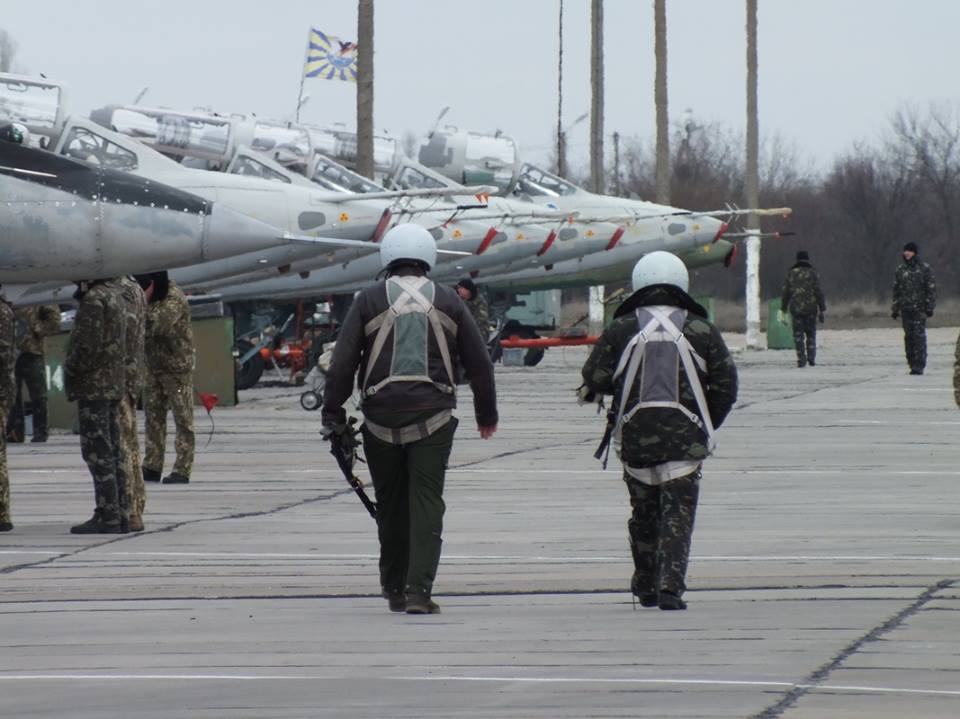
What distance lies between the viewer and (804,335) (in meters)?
34.4

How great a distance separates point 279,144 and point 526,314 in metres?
12.5

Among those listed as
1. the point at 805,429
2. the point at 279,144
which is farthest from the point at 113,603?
the point at 279,144

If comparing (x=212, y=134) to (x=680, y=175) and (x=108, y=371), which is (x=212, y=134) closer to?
(x=108, y=371)

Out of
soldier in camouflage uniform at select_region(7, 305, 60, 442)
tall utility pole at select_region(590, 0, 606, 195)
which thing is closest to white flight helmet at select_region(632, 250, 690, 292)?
soldier in camouflage uniform at select_region(7, 305, 60, 442)

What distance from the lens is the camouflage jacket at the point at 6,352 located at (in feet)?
40.3

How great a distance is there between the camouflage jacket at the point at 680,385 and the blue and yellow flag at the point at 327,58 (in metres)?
29.4

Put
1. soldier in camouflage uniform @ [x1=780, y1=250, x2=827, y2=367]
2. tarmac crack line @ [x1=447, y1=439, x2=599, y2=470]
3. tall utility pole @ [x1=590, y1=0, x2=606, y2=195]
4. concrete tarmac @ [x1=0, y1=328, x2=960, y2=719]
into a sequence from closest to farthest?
concrete tarmac @ [x1=0, y1=328, x2=960, y2=719] < tarmac crack line @ [x1=447, y1=439, x2=599, y2=470] < soldier in camouflage uniform @ [x1=780, y1=250, x2=827, y2=367] < tall utility pole @ [x1=590, y1=0, x2=606, y2=195]

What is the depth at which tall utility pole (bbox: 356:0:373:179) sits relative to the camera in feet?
103

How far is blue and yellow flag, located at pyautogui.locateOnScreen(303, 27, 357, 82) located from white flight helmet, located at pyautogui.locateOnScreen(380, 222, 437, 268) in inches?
1144

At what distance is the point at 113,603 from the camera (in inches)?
372

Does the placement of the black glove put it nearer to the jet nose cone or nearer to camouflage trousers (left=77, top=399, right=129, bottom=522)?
camouflage trousers (left=77, top=399, right=129, bottom=522)

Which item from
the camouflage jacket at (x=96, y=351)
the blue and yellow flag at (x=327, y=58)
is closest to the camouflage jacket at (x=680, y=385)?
the camouflage jacket at (x=96, y=351)

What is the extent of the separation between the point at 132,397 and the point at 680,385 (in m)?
4.74

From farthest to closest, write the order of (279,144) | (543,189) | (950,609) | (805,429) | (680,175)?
(680,175)
(543,189)
(279,144)
(805,429)
(950,609)
